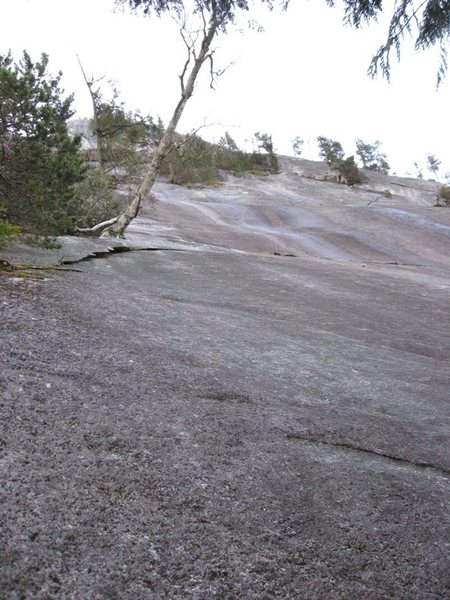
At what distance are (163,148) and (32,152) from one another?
4.77 m

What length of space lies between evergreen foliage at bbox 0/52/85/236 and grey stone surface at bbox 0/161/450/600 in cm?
278

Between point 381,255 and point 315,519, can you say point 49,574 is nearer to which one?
point 315,519

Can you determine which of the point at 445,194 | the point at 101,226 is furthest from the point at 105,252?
the point at 445,194

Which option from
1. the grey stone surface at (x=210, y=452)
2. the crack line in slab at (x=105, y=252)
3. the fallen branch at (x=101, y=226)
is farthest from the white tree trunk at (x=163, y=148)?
the grey stone surface at (x=210, y=452)

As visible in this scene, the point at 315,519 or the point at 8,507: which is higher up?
the point at 8,507

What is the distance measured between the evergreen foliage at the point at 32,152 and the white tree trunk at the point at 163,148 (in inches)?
130

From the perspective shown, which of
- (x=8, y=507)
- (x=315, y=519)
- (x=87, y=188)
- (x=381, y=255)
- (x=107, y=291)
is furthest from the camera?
(x=381, y=255)

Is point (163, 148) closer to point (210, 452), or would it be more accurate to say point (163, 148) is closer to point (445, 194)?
point (210, 452)

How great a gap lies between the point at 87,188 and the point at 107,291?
9.80 metres

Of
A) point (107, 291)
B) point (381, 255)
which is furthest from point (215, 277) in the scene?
point (381, 255)

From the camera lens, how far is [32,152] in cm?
745

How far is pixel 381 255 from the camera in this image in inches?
605

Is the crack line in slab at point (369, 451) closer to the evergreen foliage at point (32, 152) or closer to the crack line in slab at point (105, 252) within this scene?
the crack line in slab at point (105, 252)

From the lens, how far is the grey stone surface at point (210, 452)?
150 centimetres
